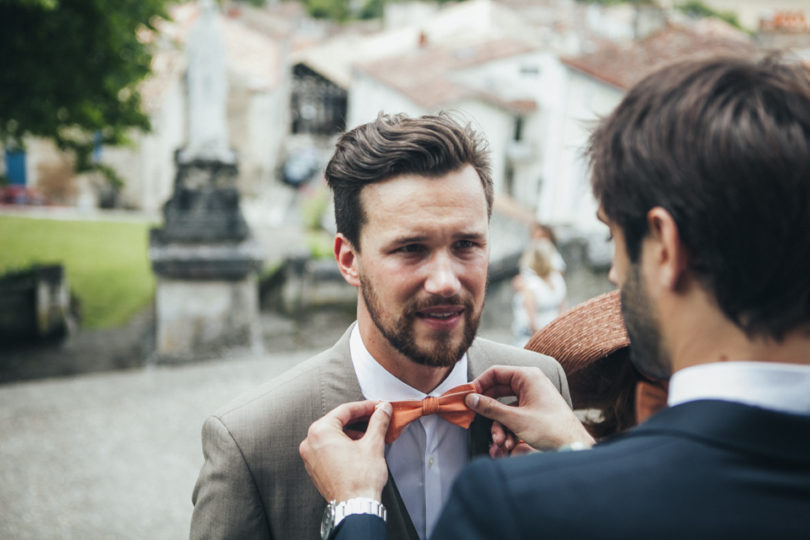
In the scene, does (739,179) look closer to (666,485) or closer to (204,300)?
(666,485)

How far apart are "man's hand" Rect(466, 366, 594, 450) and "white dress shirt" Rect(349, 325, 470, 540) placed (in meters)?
0.23

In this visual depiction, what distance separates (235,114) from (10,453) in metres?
25.8

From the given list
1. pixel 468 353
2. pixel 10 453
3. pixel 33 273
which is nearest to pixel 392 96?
pixel 33 273

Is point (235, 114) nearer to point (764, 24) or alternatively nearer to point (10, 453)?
point (764, 24)

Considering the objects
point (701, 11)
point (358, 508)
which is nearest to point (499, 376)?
point (358, 508)

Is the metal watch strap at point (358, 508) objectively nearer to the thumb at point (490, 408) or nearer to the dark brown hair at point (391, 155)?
the thumb at point (490, 408)

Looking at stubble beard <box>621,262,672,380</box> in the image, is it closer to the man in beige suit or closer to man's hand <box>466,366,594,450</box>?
man's hand <box>466,366,594,450</box>

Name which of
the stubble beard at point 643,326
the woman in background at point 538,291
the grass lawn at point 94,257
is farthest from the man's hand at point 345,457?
the grass lawn at point 94,257

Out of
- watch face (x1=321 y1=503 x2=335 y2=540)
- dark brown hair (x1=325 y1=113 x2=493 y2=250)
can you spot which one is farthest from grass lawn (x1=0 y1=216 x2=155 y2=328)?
watch face (x1=321 y1=503 x2=335 y2=540)

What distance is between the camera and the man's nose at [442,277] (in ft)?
6.16

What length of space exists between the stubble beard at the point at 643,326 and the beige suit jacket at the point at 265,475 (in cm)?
82

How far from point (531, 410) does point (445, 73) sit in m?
18.1

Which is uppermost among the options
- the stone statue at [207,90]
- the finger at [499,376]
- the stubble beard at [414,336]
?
the stone statue at [207,90]

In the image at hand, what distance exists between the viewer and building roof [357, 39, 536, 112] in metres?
16.9
